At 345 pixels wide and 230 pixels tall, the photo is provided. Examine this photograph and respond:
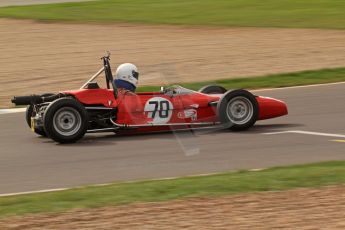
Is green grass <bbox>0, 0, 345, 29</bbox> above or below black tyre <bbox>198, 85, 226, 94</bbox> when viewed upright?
above

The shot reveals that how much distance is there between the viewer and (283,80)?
19469mm

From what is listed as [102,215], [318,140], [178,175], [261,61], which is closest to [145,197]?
[102,215]

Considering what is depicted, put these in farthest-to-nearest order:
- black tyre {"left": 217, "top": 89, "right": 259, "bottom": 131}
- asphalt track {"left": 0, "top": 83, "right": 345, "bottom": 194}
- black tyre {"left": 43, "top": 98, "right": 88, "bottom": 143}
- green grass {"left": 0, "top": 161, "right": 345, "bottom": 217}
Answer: black tyre {"left": 217, "top": 89, "right": 259, "bottom": 131}, black tyre {"left": 43, "top": 98, "right": 88, "bottom": 143}, asphalt track {"left": 0, "top": 83, "right": 345, "bottom": 194}, green grass {"left": 0, "top": 161, "right": 345, "bottom": 217}

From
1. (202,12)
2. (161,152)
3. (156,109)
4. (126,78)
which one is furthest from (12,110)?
(202,12)

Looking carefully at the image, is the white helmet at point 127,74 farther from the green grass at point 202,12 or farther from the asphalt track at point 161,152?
the green grass at point 202,12

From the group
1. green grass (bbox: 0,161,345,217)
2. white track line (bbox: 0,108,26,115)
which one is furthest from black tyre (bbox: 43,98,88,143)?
white track line (bbox: 0,108,26,115)

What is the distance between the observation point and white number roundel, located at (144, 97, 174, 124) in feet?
44.0

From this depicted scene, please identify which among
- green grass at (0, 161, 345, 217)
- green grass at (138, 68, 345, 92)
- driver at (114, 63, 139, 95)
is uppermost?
driver at (114, 63, 139, 95)

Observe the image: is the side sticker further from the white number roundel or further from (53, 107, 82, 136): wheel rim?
(53, 107, 82, 136): wheel rim

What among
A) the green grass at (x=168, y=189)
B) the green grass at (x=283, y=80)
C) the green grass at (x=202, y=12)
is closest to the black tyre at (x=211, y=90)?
the green grass at (x=283, y=80)

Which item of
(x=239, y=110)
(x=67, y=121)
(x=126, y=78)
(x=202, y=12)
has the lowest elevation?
(x=239, y=110)

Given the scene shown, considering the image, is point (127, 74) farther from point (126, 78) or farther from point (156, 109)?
point (156, 109)

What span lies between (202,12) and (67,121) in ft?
74.4

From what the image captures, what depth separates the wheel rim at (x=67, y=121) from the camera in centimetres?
1283
